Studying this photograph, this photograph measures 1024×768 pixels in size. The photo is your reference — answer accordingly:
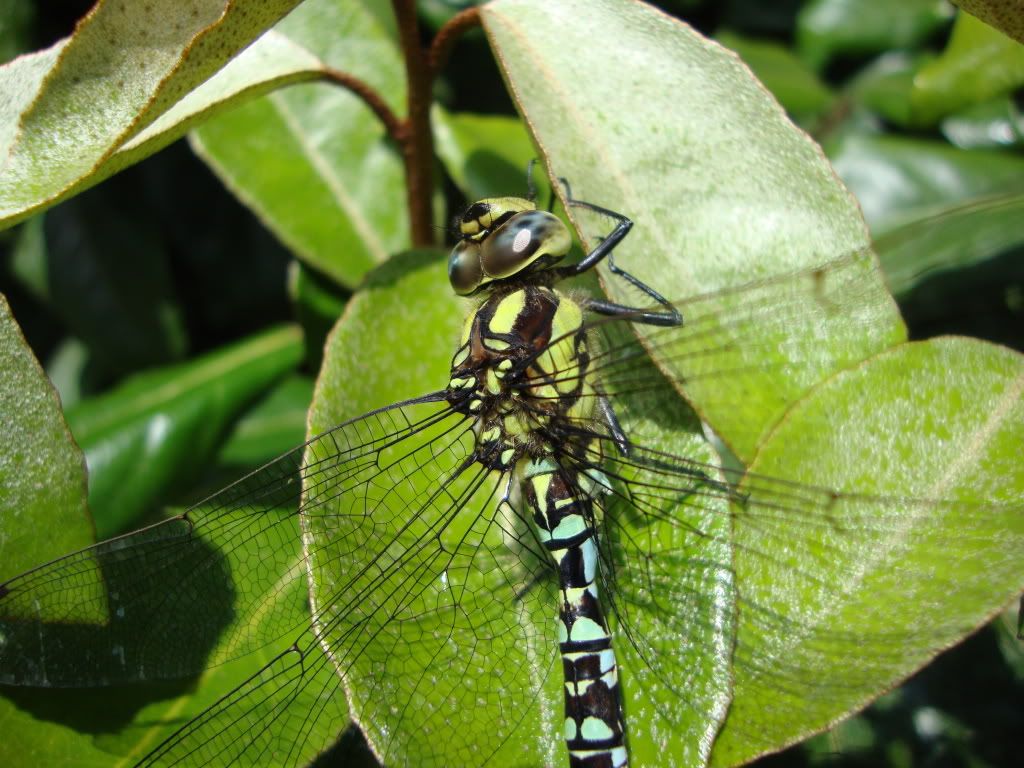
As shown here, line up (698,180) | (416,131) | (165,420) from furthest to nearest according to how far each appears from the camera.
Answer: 1. (165,420)
2. (416,131)
3. (698,180)

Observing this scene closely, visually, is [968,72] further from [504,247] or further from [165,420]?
[165,420]

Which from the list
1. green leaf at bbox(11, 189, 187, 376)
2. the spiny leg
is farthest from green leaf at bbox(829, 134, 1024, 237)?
green leaf at bbox(11, 189, 187, 376)

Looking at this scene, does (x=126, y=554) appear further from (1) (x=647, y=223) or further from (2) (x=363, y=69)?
(2) (x=363, y=69)

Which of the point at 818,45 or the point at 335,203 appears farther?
the point at 818,45

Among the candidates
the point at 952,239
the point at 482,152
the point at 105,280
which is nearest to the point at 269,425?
the point at 105,280

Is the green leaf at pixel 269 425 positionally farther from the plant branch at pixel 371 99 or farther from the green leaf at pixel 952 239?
the green leaf at pixel 952 239

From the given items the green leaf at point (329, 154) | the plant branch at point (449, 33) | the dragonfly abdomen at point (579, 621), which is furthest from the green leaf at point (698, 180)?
the green leaf at point (329, 154)

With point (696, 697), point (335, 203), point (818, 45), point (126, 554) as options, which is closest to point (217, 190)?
point (335, 203)
